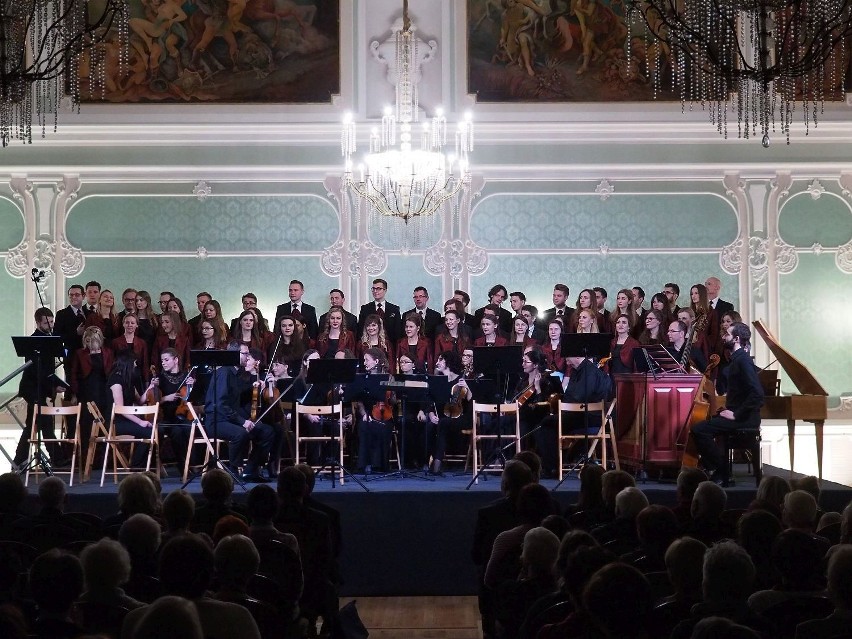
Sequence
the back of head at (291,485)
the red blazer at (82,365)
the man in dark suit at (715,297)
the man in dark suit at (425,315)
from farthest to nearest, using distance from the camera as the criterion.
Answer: the man in dark suit at (715,297) → the man in dark suit at (425,315) → the red blazer at (82,365) → the back of head at (291,485)

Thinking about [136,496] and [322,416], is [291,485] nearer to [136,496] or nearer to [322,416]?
[136,496]

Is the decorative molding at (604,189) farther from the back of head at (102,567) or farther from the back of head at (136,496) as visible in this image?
the back of head at (102,567)

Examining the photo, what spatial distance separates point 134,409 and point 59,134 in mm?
4478

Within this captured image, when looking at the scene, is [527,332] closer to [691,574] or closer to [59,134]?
[59,134]

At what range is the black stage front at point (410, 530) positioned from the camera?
25.4 feet

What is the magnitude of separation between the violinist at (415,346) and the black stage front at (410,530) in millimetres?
2556

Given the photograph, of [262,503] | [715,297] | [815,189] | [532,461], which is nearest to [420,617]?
[532,461]

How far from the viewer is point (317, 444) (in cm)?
1020

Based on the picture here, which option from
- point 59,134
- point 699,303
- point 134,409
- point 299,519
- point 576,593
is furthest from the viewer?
point 59,134

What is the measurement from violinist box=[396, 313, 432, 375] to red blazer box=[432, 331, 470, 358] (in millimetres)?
81

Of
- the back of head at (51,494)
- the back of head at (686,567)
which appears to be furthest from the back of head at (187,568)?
the back of head at (51,494)

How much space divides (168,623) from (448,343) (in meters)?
8.14

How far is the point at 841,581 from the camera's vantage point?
125 inches

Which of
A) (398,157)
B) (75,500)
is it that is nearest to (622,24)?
(398,157)
